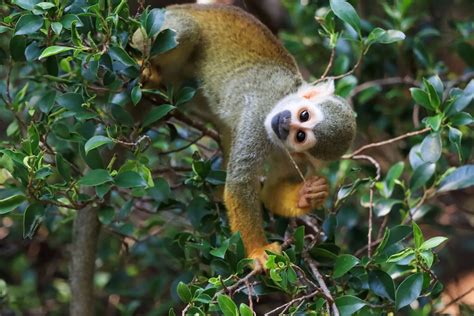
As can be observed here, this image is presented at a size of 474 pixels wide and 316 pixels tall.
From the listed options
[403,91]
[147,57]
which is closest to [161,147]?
[147,57]

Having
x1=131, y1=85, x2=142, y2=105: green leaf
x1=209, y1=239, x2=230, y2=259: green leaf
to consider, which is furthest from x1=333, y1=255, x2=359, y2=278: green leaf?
x1=131, y1=85, x2=142, y2=105: green leaf

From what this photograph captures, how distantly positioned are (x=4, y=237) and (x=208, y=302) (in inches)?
93.0

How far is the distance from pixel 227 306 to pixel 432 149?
114 centimetres

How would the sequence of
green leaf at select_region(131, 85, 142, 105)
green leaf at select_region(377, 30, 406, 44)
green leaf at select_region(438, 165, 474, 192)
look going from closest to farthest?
1. green leaf at select_region(131, 85, 142, 105)
2. green leaf at select_region(377, 30, 406, 44)
3. green leaf at select_region(438, 165, 474, 192)

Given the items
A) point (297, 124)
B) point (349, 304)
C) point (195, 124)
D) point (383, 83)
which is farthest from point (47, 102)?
point (383, 83)

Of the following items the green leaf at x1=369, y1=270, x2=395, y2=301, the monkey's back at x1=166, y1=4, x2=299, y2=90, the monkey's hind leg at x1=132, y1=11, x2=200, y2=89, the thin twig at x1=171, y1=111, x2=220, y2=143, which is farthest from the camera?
the monkey's back at x1=166, y1=4, x2=299, y2=90

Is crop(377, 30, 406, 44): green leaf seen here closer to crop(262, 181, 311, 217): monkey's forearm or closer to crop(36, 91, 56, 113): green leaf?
crop(262, 181, 311, 217): monkey's forearm

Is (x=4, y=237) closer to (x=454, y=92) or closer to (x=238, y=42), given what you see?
(x=238, y=42)

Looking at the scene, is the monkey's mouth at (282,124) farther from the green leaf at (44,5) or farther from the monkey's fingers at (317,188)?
the green leaf at (44,5)

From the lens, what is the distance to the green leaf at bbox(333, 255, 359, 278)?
7.79 feet

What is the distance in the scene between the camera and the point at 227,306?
6.70 feet

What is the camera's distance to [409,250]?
89.7 inches

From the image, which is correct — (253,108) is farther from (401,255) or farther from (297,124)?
(401,255)

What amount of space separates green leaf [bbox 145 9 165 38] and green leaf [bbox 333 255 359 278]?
104cm
